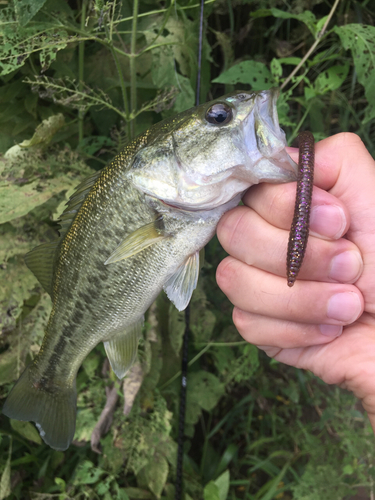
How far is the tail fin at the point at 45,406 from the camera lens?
1.27 m

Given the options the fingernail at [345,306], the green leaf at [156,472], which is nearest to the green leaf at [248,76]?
the fingernail at [345,306]

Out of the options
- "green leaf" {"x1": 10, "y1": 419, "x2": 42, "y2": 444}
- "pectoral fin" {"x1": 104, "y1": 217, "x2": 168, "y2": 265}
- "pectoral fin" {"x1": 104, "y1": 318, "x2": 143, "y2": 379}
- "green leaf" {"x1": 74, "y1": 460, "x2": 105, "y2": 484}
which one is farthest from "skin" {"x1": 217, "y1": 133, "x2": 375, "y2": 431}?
"green leaf" {"x1": 10, "y1": 419, "x2": 42, "y2": 444}

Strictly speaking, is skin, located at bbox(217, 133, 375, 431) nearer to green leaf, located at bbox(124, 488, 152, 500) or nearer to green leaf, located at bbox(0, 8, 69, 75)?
green leaf, located at bbox(0, 8, 69, 75)

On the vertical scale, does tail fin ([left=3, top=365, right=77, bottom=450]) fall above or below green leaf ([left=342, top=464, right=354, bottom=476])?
above

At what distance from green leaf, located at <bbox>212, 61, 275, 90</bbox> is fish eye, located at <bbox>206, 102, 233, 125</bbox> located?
2.11ft

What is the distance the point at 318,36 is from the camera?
1548 mm

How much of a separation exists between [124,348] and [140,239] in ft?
1.45

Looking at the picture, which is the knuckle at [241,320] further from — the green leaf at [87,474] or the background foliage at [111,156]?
the green leaf at [87,474]

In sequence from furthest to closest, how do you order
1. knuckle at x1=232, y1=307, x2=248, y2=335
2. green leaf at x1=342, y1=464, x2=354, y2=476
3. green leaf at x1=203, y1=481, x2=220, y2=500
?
green leaf at x1=342, y1=464, x2=354, y2=476
green leaf at x1=203, y1=481, x2=220, y2=500
knuckle at x1=232, y1=307, x2=248, y2=335

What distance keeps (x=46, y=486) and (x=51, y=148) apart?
5.54 ft

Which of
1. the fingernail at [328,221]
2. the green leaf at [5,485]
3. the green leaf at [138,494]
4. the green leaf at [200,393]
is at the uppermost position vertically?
the fingernail at [328,221]

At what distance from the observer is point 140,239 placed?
954 mm

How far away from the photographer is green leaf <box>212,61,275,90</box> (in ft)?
4.75

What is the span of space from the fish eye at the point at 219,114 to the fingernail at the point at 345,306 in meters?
0.51
